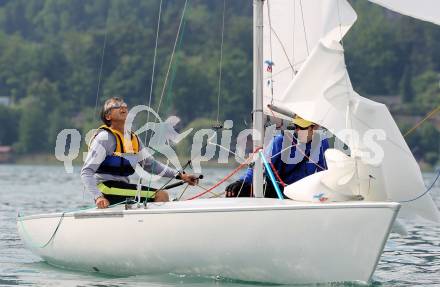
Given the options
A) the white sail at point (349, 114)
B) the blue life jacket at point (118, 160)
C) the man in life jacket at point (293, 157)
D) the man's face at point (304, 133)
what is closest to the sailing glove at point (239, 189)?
the man in life jacket at point (293, 157)

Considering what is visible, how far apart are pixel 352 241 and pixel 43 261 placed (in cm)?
330

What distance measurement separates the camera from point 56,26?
93438mm

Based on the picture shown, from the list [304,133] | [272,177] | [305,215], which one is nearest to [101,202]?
[272,177]

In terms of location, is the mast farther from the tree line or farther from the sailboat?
the tree line

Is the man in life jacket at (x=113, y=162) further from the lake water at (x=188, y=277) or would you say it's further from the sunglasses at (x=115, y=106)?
the lake water at (x=188, y=277)

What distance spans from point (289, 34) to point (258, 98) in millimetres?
1602

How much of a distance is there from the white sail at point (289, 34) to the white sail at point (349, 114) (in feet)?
5.41

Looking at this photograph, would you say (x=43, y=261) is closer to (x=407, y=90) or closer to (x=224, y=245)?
(x=224, y=245)

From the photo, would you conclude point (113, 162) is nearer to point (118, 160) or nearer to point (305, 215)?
point (118, 160)

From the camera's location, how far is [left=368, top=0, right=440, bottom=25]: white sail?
7.64m

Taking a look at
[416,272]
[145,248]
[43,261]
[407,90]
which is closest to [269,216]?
[145,248]

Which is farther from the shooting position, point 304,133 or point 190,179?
point 190,179

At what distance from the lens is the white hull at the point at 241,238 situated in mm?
7691

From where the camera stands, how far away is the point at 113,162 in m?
9.02
